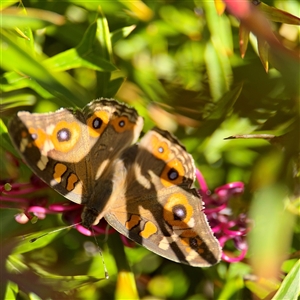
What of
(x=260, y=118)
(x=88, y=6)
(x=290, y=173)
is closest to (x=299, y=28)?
→ (x=260, y=118)

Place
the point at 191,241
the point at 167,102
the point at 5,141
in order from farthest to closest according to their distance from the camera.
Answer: the point at 167,102 → the point at 5,141 → the point at 191,241

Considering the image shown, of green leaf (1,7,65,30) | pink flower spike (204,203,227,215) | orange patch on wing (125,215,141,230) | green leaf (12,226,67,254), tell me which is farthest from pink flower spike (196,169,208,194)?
green leaf (1,7,65,30)

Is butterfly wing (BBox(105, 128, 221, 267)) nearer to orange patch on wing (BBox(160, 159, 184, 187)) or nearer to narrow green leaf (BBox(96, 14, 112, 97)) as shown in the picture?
orange patch on wing (BBox(160, 159, 184, 187))

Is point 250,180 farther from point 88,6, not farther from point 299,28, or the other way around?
point 88,6

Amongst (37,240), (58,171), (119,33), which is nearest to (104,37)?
(119,33)

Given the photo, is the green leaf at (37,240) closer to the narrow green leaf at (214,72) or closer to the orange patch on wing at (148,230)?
the orange patch on wing at (148,230)

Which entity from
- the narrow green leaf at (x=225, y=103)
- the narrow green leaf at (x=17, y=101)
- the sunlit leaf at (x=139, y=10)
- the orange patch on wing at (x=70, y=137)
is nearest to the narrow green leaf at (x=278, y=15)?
the narrow green leaf at (x=225, y=103)

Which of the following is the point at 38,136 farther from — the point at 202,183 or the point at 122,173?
→ the point at 202,183
